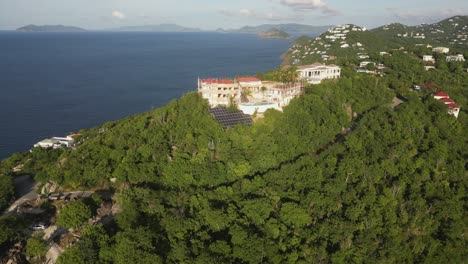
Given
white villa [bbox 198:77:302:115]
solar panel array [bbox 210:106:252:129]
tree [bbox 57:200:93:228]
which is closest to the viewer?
tree [bbox 57:200:93:228]

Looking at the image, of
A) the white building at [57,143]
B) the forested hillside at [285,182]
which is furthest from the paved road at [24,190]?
the white building at [57,143]

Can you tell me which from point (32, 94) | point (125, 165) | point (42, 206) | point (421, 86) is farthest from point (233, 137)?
point (32, 94)

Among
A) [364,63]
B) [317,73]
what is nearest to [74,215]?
[317,73]

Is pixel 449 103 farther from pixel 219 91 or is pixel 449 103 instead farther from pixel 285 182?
pixel 219 91

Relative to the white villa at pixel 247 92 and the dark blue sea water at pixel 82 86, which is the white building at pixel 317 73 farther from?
the dark blue sea water at pixel 82 86

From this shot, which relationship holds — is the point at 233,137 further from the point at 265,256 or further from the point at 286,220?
the point at 265,256

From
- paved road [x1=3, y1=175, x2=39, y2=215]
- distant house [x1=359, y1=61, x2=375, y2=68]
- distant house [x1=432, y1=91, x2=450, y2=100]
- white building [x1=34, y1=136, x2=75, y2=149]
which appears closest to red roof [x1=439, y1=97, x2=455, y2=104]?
distant house [x1=432, y1=91, x2=450, y2=100]

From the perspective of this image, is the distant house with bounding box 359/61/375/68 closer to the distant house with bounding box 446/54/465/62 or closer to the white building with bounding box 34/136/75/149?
the distant house with bounding box 446/54/465/62
